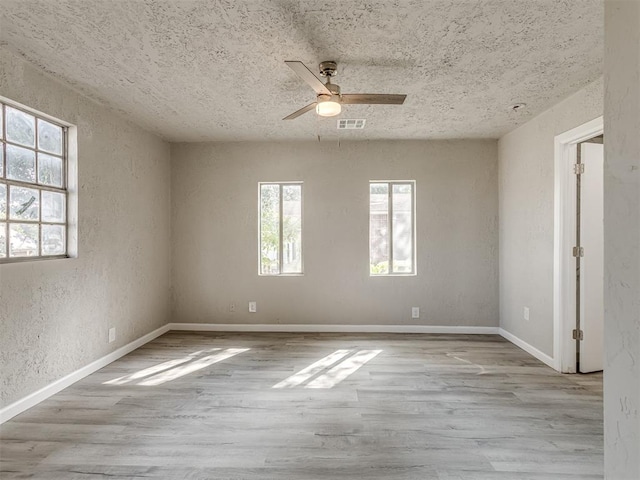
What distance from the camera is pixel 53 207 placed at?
2.82 metres

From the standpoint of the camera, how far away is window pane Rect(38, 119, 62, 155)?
2686mm

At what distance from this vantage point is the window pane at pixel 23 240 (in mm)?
2428

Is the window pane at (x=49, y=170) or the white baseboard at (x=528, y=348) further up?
the window pane at (x=49, y=170)

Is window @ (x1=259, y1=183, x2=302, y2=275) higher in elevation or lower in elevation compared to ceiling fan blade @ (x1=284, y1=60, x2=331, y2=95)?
lower

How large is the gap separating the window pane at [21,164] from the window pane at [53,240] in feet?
1.35

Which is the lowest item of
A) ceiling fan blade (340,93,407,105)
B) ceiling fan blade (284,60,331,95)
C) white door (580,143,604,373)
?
white door (580,143,604,373)

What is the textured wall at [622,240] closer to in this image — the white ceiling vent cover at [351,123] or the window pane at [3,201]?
the white ceiling vent cover at [351,123]

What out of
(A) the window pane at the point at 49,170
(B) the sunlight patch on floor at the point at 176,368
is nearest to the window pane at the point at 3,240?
(A) the window pane at the point at 49,170

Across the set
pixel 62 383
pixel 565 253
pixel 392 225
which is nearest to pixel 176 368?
pixel 62 383

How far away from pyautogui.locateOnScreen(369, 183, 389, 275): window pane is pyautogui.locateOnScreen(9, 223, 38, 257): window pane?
351 cm

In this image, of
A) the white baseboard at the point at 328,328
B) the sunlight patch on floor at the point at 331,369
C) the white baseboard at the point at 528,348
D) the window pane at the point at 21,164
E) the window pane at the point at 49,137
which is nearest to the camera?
the window pane at the point at 21,164

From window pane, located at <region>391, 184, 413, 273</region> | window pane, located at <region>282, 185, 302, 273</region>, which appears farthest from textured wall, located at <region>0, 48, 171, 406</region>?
window pane, located at <region>391, 184, 413, 273</region>

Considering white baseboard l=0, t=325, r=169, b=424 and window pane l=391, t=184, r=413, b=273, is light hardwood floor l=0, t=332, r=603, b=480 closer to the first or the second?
white baseboard l=0, t=325, r=169, b=424

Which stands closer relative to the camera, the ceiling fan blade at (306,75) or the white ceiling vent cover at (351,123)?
the ceiling fan blade at (306,75)
